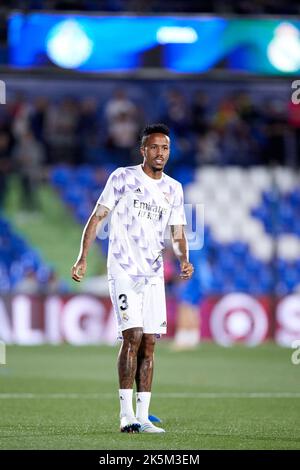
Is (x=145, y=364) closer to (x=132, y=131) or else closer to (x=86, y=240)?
(x=86, y=240)

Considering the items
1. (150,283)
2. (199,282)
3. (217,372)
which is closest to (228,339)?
(199,282)

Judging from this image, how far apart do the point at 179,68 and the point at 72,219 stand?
154 inches

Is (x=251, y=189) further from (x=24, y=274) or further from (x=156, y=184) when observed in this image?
(x=156, y=184)

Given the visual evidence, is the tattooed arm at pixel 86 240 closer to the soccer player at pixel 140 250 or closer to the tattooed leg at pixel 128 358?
the soccer player at pixel 140 250

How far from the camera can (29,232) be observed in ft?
75.0

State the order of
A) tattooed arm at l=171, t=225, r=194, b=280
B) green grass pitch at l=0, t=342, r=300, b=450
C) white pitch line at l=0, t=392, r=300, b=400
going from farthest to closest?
white pitch line at l=0, t=392, r=300, b=400
tattooed arm at l=171, t=225, r=194, b=280
green grass pitch at l=0, t=342, r=300, b=450

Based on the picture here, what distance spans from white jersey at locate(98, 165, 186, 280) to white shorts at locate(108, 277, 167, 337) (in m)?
0.07

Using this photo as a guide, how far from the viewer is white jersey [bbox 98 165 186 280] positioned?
8.89 meters

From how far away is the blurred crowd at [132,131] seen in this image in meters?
23.8

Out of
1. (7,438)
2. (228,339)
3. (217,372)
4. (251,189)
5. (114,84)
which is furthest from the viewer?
(114,84)

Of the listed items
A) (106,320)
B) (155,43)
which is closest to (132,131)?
(155,43)

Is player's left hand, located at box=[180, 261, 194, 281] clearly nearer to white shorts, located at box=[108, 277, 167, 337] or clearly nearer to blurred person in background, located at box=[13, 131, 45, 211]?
white shorts, located at box=[108, 277, 167, 337]

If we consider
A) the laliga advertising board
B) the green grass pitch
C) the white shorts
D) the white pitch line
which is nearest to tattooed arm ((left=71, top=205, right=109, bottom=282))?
the white shorts

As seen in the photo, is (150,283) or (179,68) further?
(179,68)
